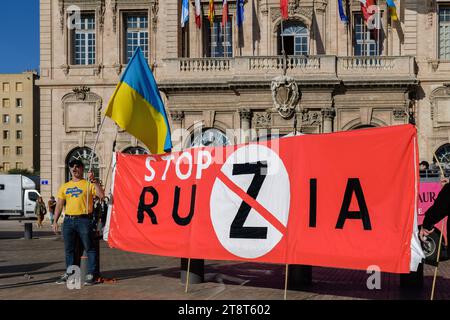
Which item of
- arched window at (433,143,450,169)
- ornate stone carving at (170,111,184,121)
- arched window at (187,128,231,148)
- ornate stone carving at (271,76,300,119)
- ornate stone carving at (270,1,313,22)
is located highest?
ornate stone carving at (270,1,313,22)

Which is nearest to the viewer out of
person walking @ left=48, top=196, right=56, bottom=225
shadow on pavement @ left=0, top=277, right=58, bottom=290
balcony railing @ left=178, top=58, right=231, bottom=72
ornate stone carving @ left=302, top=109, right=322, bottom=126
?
shadow on pavement @ left=0, top=277, right=58, bottom=290

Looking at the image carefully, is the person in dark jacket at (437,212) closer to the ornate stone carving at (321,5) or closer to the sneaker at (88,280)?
the sneaker at (88,280)

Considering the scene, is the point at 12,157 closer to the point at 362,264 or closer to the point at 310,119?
the point at 310,119

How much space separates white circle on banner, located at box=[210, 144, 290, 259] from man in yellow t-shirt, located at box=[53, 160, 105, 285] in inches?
83.9

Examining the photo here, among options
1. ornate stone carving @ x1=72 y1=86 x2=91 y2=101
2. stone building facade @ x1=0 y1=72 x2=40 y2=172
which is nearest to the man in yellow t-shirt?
ornate stone carving @ x1=72 y1=86 x2=91 y2=101

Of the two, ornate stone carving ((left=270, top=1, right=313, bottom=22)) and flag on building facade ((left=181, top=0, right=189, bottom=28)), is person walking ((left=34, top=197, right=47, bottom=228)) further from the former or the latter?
ornate stone carving ((left=270, top=1, right=313, bottom=22))

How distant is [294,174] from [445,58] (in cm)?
2349

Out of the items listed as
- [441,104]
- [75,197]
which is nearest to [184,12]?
[441,104]

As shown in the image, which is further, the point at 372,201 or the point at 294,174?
the point at 294,174

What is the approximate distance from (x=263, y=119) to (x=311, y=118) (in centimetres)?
200

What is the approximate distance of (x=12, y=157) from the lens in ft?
323

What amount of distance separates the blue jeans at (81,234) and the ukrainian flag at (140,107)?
1.79 meters

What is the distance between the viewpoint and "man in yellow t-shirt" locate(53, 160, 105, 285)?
11.4 metres
